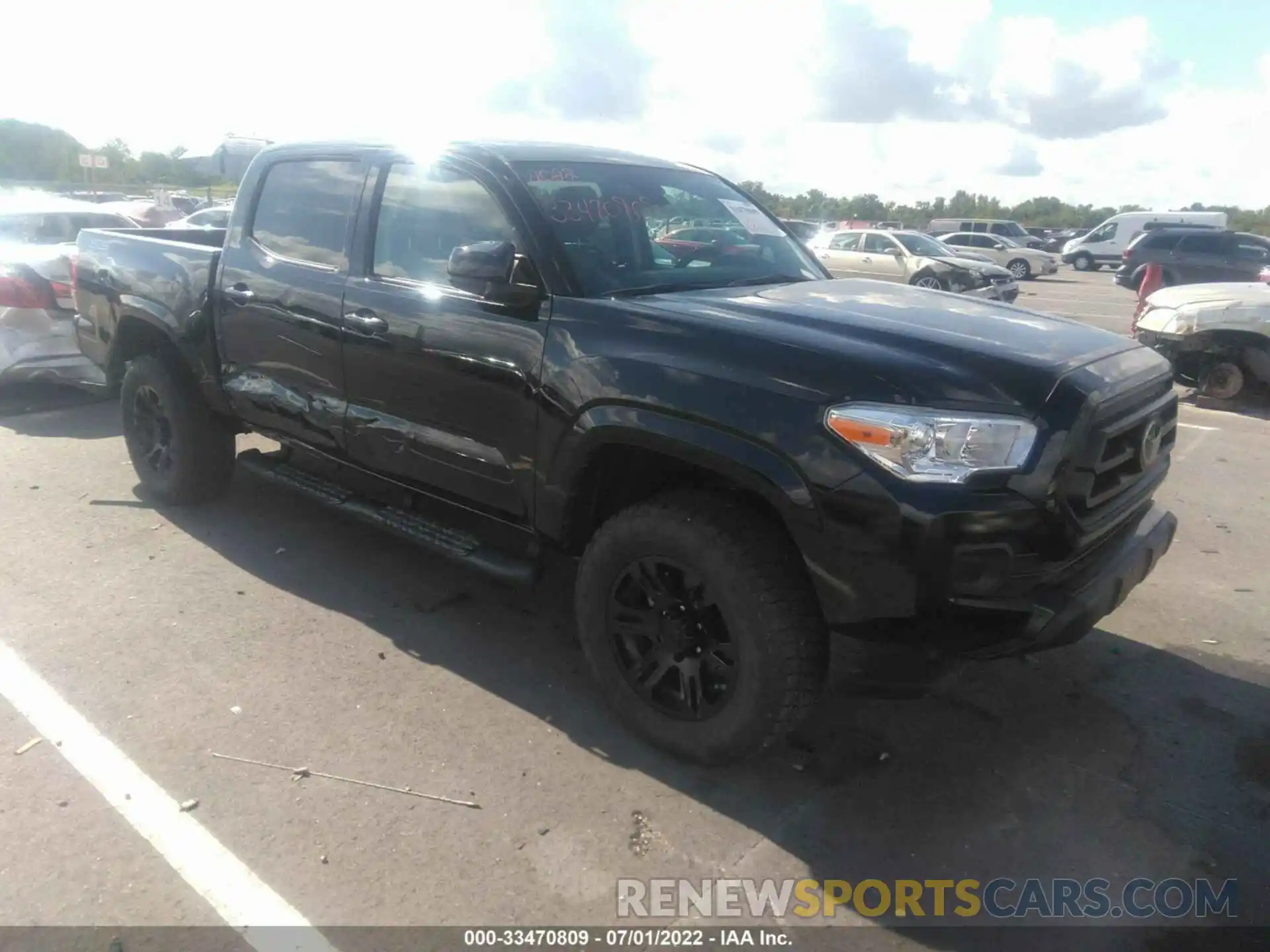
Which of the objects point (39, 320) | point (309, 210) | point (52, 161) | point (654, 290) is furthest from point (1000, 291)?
point (52, 161)

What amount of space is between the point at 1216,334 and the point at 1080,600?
746 cm

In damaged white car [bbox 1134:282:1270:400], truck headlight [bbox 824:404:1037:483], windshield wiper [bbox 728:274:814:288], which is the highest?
windshield wiper [bbox 728:274:814:288]

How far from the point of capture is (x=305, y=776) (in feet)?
10.1

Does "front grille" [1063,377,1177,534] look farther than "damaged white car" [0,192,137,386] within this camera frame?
No

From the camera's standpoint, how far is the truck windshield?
3461mm

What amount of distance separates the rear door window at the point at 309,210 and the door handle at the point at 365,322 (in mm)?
258

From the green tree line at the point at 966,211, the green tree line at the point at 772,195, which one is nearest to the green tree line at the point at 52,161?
the green tree line at the point at 772,195

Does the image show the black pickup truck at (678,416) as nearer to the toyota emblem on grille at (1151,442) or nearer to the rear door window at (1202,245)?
the toyota emblem on grille at (1151,442)

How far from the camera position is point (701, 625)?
306 cm

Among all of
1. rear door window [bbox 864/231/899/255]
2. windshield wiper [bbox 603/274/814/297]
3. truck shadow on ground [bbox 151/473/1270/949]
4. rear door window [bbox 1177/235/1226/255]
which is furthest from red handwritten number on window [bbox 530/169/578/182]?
rear door window [bbox 1177/235/1226/255]

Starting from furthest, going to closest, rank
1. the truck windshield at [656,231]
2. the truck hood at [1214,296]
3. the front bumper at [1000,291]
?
the front bumper at [1000,291]
the truck hood at [1214,296]
the truck windshield at [656,231]

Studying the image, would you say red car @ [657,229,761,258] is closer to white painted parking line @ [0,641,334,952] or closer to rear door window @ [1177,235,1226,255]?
white painted parking line @ [0,641,334,952]

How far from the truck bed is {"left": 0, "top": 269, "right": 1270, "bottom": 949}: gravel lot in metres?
1.16

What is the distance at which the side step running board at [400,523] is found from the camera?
11.6 ft
